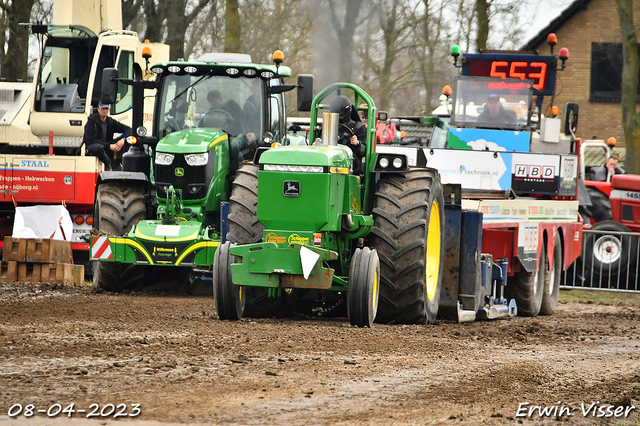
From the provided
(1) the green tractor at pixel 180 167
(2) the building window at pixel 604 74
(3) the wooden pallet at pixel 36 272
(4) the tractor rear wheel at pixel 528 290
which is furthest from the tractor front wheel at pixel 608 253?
(2) the building window at pixel 604 74

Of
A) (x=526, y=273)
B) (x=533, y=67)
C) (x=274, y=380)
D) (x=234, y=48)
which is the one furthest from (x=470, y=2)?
(x=274, y=380)

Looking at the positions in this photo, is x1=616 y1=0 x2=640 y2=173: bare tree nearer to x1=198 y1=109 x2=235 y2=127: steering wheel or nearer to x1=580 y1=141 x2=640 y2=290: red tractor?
x1=580 y1=141 x2=640 y2=290: red tractor

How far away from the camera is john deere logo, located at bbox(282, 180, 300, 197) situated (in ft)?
26.0

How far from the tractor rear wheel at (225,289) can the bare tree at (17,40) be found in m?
16.5

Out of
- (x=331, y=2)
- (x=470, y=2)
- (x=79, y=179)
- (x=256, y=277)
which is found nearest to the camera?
(x=256, y=277)

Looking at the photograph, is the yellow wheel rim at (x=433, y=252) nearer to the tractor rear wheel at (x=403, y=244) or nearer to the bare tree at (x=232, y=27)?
the tractor rear wheel at (x=403, y=244)

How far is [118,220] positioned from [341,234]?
4.00 meters

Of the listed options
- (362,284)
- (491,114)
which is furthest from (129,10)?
(362,284)

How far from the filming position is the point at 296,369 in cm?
598

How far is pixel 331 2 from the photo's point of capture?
28.8ft

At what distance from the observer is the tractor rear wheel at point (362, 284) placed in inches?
309

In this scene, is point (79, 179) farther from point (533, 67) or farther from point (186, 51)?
point (186, 51)

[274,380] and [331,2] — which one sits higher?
[331,2]

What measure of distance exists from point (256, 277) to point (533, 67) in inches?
386
